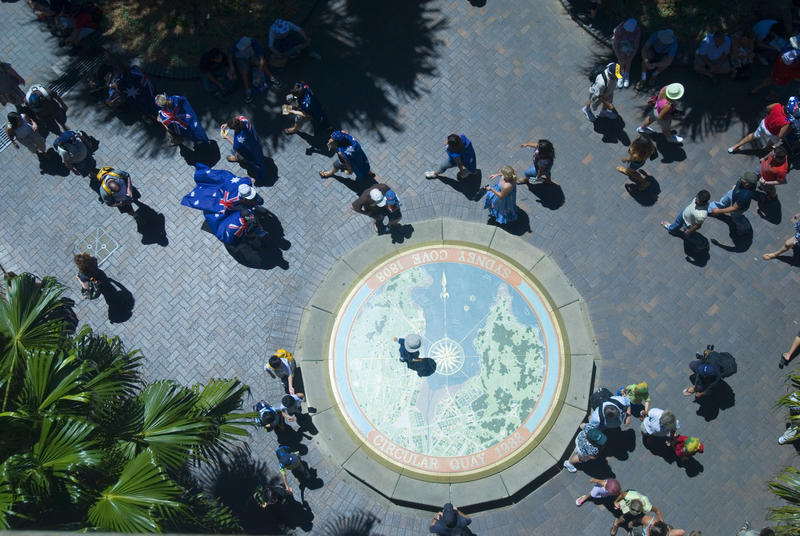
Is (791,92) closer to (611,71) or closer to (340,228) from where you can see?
(611,71)

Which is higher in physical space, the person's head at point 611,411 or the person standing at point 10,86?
the person standing at point 10,86

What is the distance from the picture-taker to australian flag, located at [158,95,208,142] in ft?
44.4

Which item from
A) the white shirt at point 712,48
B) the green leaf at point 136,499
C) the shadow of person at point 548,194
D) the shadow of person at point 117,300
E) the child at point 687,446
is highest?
the white shirt at point 712,48

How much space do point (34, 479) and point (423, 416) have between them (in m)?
6.60

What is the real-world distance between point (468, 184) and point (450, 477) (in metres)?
5.93

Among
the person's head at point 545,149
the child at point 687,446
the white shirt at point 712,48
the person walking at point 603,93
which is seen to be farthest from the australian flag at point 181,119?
the child at point 687,446

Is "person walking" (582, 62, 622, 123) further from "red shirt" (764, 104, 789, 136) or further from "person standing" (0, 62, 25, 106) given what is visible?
"person standing" (0, 62, 25, 106)

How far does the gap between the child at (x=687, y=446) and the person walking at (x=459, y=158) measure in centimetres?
640

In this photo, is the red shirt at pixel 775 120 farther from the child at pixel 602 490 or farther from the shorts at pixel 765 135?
the child at pixel 602 490

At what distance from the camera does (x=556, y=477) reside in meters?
12.0

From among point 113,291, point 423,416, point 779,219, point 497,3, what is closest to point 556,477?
point 423,416

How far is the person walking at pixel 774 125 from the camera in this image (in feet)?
42.9

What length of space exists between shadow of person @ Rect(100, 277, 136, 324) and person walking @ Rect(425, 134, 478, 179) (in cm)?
665

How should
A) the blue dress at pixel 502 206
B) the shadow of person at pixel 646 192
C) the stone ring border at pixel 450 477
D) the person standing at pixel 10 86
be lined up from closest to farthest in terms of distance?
the stone ring border at pixel 450 477
the blue dress at pixel 502 206
the shadow of person at pixel 646 192
the person standing at pixel 10 86
